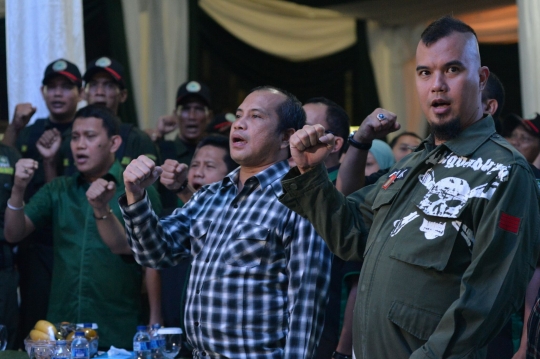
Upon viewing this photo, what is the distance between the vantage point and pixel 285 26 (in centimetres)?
823

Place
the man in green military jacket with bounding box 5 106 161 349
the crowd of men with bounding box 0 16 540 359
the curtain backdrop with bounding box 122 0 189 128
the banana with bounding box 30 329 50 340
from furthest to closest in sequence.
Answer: the curtain backdrop with bounding box 122 0 189 128, the man in green military jacket with bounding box 5 106 161 349, the banana with bounding box 30 329 50 340, the crowd of men with bounding box 0 16 540 359

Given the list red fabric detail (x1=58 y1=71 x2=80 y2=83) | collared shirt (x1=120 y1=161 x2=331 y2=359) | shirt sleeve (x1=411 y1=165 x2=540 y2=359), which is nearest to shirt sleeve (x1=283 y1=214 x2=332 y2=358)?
collared shirt (x1=120 y1=161 x2=331 y2=359)

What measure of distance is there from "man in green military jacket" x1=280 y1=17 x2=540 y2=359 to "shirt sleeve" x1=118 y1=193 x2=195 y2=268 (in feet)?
2.06

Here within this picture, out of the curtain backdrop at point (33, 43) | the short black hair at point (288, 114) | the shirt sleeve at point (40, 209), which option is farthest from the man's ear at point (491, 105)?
the curtain backdrop at point (33, 43)

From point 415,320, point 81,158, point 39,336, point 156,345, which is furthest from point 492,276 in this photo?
point 81,158

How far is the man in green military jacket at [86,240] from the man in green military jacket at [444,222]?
6.40ft

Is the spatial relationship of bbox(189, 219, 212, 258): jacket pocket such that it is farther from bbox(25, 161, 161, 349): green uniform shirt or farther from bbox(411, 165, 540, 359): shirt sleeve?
bbox(25, 161, 161, 349): green uniform shirt

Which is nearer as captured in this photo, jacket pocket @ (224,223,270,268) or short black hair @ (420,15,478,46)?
short black hair @ (420,15,478,46)

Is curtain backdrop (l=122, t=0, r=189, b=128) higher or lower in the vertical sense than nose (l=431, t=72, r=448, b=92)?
higher

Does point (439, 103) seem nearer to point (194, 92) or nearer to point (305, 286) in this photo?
point (305, 286)

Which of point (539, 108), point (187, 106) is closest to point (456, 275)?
point (187, 106)

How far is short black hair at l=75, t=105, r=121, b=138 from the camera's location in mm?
4230

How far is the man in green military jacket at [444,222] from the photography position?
1868 mm

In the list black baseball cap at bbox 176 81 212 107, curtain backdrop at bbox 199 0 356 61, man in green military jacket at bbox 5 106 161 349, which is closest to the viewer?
man in green military jacket at bbox 5 106 161 349
